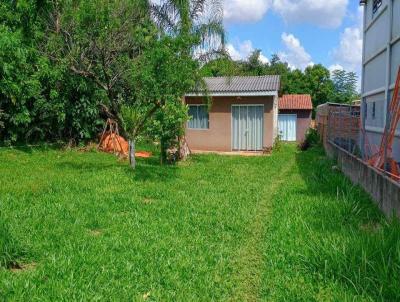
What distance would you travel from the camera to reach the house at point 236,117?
19908 mm

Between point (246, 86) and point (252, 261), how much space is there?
15596mm

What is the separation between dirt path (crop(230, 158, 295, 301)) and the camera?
4453 mm

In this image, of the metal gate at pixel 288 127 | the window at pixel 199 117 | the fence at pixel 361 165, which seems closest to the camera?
the fence at pixel 361 165

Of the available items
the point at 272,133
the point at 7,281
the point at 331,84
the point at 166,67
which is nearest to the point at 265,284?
the point at 7,281

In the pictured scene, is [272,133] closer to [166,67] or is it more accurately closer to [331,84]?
[166,67]

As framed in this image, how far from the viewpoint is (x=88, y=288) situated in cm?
431

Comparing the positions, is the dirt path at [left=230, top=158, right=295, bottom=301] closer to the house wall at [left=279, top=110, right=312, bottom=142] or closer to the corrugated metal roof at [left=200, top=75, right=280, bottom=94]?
the corrugated metal roof at [left=200, top=75, right=280, bottom=94]

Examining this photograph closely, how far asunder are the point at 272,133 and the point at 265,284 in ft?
51.7

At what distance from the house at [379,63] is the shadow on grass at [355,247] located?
349cm

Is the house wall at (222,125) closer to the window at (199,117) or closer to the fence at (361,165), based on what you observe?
the window at (199,117)

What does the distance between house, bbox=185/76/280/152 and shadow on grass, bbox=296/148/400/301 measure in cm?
1240

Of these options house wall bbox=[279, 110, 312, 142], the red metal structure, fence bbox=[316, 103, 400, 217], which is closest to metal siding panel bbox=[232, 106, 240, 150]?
fence bbox=[316, 103, 400, 217]

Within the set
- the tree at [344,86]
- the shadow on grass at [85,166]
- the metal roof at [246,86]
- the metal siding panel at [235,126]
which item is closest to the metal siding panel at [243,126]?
the metal siding panel at [235,126]

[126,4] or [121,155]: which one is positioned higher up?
[126,4]
